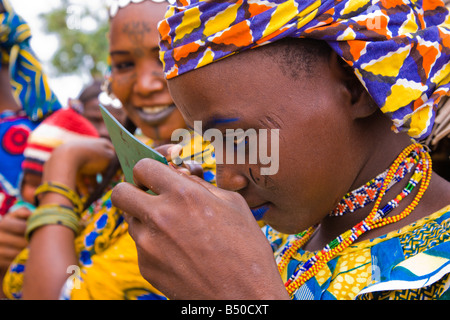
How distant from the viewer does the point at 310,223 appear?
1.52 m

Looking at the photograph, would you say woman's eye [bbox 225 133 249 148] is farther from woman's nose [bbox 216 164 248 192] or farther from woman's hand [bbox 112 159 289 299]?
woman's hand [bbox 112 159 289 299]

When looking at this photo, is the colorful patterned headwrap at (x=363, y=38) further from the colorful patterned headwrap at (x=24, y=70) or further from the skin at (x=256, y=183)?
the colorful patterned headwrap at (x=24, y=70)

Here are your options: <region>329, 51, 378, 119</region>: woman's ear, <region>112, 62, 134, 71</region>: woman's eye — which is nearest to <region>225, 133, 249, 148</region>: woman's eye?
<region>329, 51, 378, 119</region>: woman's ear

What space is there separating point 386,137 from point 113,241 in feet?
4.76

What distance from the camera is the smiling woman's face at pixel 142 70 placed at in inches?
92.0

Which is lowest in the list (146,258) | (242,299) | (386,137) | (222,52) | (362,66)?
(242,299)

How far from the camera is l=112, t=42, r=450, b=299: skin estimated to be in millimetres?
1124

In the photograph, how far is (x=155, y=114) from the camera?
2.44 meters

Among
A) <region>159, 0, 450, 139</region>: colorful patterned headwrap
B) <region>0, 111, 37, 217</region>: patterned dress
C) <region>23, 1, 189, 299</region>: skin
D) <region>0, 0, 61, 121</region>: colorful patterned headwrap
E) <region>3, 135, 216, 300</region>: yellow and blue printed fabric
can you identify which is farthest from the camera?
<region>0, 0, 61, 121</region>: colorful patterned headwrap

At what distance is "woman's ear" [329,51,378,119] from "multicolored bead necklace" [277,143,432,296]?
0.21 metres

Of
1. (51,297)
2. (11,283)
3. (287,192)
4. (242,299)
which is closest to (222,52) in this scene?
(287,192)

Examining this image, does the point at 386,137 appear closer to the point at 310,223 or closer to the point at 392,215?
the point at 392,215

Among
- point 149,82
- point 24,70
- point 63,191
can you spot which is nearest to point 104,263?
point 63,191

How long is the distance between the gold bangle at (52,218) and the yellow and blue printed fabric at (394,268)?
1.41 m
